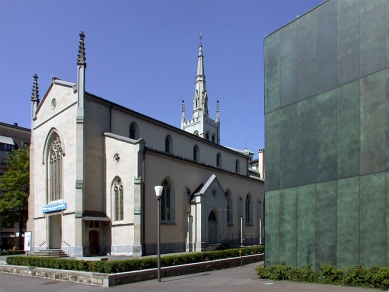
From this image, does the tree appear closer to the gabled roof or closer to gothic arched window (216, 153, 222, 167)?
the gabled roof

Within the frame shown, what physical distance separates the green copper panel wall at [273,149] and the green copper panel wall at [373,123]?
4398mm

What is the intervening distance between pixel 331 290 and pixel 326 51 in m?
9.63

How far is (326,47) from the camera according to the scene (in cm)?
1622

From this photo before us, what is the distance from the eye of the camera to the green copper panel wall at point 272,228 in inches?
696

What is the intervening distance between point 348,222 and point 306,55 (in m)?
7.53

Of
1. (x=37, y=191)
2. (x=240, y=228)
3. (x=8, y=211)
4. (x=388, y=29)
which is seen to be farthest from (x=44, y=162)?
(x=388, y=29)

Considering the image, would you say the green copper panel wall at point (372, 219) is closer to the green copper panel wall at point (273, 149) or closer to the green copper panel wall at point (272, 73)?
the green copper panel wall at point (273, 149)

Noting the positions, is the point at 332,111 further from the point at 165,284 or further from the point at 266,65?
the point at 165,284

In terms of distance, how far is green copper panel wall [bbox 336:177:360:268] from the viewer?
1445 centimetres

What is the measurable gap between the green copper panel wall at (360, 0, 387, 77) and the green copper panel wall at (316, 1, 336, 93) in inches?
50.2

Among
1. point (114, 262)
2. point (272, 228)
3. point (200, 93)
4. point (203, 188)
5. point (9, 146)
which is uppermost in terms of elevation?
point (200, 93)

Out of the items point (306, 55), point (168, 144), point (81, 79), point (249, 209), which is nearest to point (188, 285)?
point (306, 55)

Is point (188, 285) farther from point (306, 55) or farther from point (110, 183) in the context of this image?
point (110, 183)

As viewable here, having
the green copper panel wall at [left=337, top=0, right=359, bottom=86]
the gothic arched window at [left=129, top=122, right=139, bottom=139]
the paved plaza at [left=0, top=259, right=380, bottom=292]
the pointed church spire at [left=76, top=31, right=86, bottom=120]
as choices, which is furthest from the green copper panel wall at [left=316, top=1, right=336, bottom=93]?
the gothic arched window at [left=129, top=122, right=139, bottom=139]
